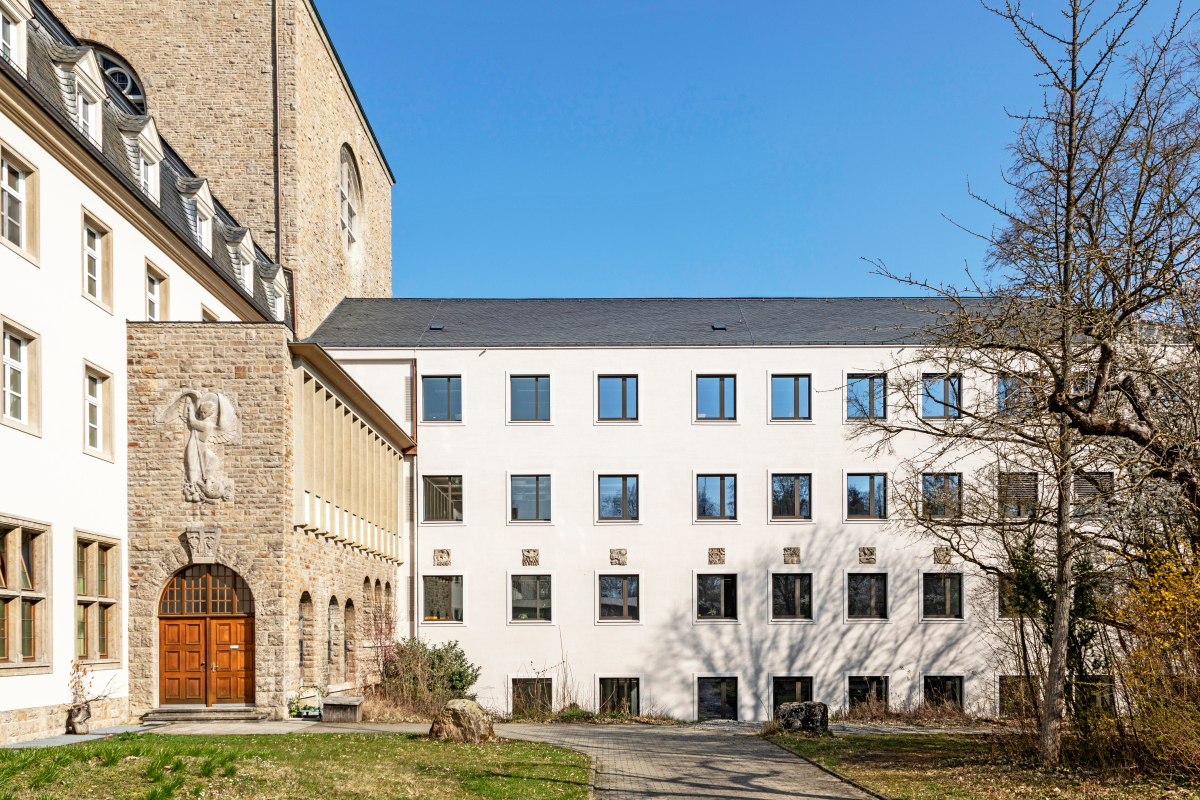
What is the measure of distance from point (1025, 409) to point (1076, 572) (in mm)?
4596

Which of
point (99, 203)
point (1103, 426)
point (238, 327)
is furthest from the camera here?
point (238, 327)

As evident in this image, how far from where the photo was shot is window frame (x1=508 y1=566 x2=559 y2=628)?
32.3m

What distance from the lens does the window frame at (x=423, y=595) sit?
3228cm

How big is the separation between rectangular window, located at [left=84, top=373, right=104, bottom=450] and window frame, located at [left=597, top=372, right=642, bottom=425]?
15809mm

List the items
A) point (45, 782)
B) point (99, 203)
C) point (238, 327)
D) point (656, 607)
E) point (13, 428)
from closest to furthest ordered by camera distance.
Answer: point (45, 782), point (13, 428), point (99, 203), point (238, 327), point (656, 607)

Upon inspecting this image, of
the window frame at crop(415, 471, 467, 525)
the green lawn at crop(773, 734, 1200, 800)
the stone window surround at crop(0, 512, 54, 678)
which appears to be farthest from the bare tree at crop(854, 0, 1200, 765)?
the window frame at crop(415, 471, 467, 525)

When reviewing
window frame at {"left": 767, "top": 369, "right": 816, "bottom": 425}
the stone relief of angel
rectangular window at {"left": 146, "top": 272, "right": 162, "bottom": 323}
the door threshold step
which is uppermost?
rectangular window at {"left": 146, "top": 272, "right": 162, "bottom": 323}

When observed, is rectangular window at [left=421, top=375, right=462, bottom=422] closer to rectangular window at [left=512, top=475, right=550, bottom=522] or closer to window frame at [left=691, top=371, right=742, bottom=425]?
rectangular window at [left=512, top=475, right=550, bottom=522]

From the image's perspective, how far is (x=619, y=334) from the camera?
34281 millimetres

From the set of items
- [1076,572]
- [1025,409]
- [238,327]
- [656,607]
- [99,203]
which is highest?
[99,203]

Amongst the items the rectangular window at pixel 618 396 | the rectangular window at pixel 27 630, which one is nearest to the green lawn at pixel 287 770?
the rectangular window at pixel 27 630

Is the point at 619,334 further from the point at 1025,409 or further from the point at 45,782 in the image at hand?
the point at 45,782

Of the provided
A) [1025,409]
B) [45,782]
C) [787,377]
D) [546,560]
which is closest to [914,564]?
[787,377]

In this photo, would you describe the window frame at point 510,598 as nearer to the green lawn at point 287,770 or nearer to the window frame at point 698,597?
the window frame at point 698,597
